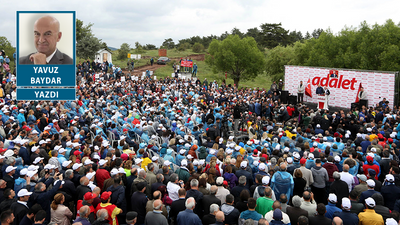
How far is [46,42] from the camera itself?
8.44m

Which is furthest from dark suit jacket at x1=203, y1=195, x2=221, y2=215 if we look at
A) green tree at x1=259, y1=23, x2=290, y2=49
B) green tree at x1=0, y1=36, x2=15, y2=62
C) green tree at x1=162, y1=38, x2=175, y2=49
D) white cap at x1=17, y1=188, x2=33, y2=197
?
green tree at x1=162, y1=38, x2=175, y2=49

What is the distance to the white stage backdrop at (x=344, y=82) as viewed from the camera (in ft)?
61.5

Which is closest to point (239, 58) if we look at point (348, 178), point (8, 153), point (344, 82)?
point (344, 82)

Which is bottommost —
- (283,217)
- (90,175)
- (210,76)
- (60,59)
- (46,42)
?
(283,217)

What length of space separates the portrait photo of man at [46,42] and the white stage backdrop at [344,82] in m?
18.2

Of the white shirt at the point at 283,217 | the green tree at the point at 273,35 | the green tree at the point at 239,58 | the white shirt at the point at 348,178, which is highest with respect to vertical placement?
the green tree at the point at 273,35

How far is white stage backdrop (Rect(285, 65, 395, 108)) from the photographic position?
18734 mm

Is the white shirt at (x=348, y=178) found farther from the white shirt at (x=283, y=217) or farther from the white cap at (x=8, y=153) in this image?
the white cap at (x=8, y=153)

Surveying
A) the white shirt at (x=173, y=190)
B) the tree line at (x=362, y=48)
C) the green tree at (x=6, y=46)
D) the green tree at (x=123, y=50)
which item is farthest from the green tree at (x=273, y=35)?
the white shirt at (x=173, y=190)

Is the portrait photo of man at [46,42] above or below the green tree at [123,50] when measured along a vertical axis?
below

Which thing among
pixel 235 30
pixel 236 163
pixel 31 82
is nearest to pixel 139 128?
pixel 31 82

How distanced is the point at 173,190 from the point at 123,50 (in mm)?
61899

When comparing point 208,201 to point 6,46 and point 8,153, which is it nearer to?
point 8,153

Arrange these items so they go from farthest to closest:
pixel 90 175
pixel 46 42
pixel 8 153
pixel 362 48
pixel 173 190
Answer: pixel 362 48 → pixel 46 42 → pixel 8 153 → pixel 90 175 → pixel 173 190
